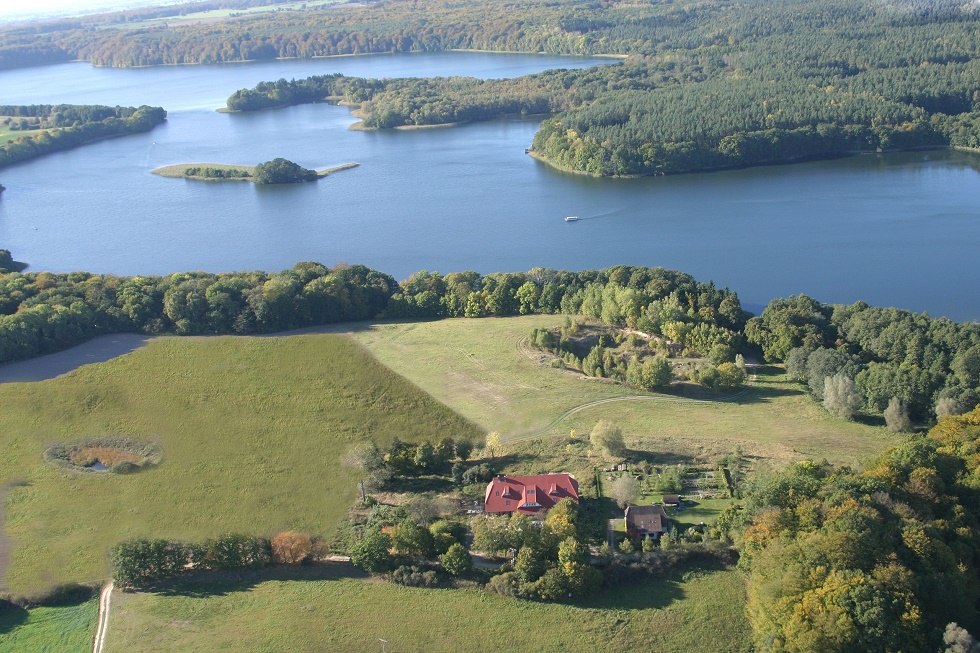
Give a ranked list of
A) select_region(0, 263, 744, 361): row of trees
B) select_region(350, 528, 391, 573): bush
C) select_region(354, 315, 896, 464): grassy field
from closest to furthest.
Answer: select_region(350, 528, 391, 573): bush → select_region(354, 315, 896, 464): grassy field → select_region(0, 263, 744, 361): row of trees

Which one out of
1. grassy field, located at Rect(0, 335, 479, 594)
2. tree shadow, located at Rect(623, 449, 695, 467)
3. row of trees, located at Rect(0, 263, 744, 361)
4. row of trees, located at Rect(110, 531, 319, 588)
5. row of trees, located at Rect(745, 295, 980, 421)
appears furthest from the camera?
row of trees, located at Rect(0, 263, 744, 361)

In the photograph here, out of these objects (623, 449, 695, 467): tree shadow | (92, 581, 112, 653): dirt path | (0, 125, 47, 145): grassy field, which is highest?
(0, 125, 47, 145): grassy field

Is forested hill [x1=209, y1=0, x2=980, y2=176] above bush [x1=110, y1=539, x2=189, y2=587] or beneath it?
above

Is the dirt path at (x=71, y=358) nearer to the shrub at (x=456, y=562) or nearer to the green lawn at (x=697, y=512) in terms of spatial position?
the shrub at (x=456, y=562)

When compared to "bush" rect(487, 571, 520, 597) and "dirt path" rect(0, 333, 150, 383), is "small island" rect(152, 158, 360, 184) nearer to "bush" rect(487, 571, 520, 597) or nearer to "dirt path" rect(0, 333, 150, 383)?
"dirt path" rect(0, 333, 150, 383)

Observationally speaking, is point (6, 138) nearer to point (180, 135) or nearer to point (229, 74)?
point (180, 135)

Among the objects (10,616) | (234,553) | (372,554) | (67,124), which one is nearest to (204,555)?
(234,553)

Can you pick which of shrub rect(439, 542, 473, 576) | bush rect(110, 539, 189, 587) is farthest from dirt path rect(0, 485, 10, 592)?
shrub rect(439, 542, 473, 576)
